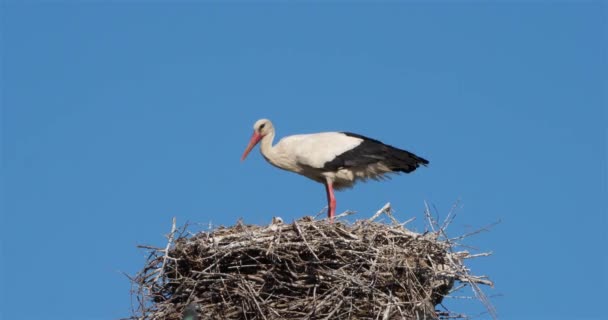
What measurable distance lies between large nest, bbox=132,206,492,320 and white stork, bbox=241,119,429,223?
227 cm

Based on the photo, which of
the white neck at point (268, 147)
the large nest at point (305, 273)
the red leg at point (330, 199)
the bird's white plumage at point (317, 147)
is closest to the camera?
the large nest at point (305, 273)

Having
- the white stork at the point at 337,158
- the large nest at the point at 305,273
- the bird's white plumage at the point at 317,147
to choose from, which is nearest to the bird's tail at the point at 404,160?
the white stork at the point at 337,158

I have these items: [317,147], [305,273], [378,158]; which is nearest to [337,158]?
[317,147]

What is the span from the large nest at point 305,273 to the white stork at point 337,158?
7.43 ft

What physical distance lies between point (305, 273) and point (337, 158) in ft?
9.32

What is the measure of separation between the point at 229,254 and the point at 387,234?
4.63 feet

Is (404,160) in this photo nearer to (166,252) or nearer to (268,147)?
(268,147)

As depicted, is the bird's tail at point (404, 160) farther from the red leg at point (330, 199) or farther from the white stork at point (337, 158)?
the red leg at point (330, 199)

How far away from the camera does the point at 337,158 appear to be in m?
13.6

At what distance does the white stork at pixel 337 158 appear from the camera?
13555 mm

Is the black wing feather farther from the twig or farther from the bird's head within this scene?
the twig

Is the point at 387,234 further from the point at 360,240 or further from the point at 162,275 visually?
the point at 162,275

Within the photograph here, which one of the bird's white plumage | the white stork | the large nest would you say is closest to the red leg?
the white stork

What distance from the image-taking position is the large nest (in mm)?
10805
